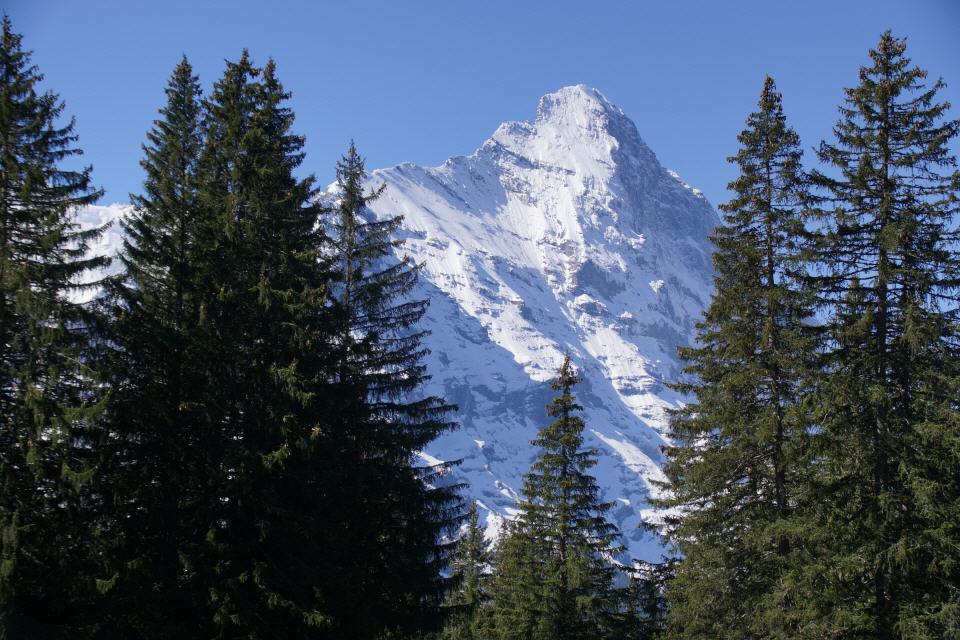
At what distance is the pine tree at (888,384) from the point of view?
12.0 metres

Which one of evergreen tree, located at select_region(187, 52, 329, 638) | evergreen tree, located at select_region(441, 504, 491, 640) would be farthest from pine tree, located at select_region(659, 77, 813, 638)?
evergreen tree, located at select_region(187, 52, 329, 638)

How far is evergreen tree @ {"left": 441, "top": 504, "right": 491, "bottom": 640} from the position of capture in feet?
55.7

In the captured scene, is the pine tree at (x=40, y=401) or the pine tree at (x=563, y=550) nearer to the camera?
the pine tree at (x=40, y=401)

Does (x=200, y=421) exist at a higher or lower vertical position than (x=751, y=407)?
lower

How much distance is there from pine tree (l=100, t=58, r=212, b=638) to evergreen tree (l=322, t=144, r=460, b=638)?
2734 mm

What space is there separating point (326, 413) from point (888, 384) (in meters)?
11.3

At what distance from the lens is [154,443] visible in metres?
13.3

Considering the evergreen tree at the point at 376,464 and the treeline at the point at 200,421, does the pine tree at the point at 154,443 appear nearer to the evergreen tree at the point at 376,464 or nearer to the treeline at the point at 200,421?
the treeline at the point at 200,421

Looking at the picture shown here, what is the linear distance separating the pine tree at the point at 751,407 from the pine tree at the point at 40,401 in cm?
1263

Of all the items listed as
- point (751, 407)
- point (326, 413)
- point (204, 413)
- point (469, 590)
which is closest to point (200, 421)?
point (204, 413)

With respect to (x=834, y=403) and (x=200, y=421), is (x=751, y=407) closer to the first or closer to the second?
(x=834, y=403)

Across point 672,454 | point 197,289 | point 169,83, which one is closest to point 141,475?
point 197,289

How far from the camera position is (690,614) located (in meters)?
15.8

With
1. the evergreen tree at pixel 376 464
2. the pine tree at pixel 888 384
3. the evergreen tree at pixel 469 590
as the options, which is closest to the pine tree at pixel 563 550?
the evergreen tree at pixel 469 590
